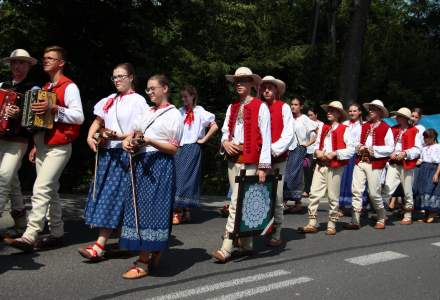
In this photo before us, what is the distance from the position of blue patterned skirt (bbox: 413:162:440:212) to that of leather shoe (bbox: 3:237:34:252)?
692 cm

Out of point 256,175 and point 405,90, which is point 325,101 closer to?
point 405,90

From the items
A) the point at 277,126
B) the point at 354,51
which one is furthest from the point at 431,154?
the point at 354,51

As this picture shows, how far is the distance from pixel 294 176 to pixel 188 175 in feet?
8.06

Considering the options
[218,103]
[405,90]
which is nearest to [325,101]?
[405,90]

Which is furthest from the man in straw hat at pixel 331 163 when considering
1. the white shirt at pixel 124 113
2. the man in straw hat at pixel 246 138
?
the white shirt at pixel 124 113

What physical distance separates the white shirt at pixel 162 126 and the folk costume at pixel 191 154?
133 inches

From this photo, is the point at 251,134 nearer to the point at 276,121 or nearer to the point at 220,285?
the point at 276,121

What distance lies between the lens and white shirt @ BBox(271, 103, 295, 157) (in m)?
6.77

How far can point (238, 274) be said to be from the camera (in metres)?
5.77

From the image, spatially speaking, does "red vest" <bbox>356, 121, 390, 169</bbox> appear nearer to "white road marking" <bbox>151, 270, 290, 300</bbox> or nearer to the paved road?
the paved road

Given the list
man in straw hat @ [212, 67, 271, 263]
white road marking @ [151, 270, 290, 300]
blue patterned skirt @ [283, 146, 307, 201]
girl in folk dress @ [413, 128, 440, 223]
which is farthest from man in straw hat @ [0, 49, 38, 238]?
girl in folk dress @ [413, 128, 440, 223]

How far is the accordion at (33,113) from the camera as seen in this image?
19.1ft

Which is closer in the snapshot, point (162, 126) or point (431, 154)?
point (162, 126)

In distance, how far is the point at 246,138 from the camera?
620 centimetres
